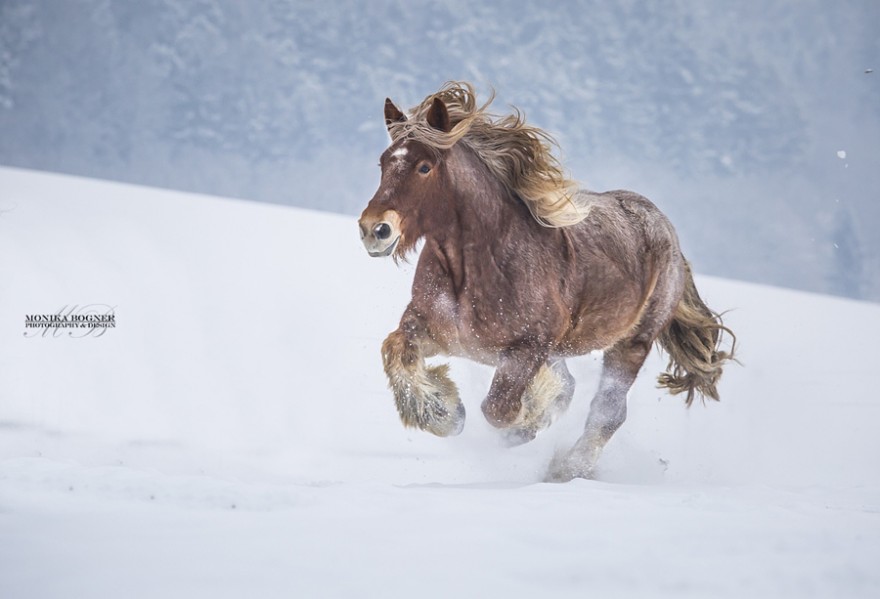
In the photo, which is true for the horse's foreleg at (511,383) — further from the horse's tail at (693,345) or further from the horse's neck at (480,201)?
the horse's tail at (693,345)

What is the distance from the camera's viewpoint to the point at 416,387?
2.73 m

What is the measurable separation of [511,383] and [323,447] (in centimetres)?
131

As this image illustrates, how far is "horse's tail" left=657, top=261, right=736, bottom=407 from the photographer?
A: 367cm

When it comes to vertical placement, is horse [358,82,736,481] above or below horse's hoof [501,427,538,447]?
above

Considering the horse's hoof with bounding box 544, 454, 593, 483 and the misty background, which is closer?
the horse's hoof with bounding box 544, 454, 593, 483

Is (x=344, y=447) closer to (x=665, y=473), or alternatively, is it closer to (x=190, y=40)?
(x=665, y=473)

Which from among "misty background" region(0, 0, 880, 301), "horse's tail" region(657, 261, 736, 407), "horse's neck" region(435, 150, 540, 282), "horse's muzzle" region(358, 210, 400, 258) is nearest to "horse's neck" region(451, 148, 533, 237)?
"horse's neck" region(435, 150, 540, 282)

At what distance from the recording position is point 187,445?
3541 mm

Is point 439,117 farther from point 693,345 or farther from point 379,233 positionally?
point 693,345

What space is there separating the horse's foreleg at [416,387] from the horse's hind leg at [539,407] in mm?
239

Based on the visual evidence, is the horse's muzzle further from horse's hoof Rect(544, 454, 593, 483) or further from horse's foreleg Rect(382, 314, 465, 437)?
horse's hoof Rect(544, 454, 593, 483)

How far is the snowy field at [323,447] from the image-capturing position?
5.56 ft

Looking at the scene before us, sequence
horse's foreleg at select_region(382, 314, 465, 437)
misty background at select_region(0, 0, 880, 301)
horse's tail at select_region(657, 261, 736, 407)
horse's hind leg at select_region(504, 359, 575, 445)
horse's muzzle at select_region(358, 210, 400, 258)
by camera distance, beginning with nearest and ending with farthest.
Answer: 1. horse's muzzle at select_region(358, 210, 400, 258)
2. horse's foreleg at select_region(382, 314, 465, 437)
3. horse's hind leg at select_region(504, 359, 575, 445)
4. horse's tail at select_region(657, 261, 736, 407)
5. misty background at select_region(0, 0, 880, 301)

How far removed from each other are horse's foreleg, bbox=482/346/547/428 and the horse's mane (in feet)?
Result: 1.61
